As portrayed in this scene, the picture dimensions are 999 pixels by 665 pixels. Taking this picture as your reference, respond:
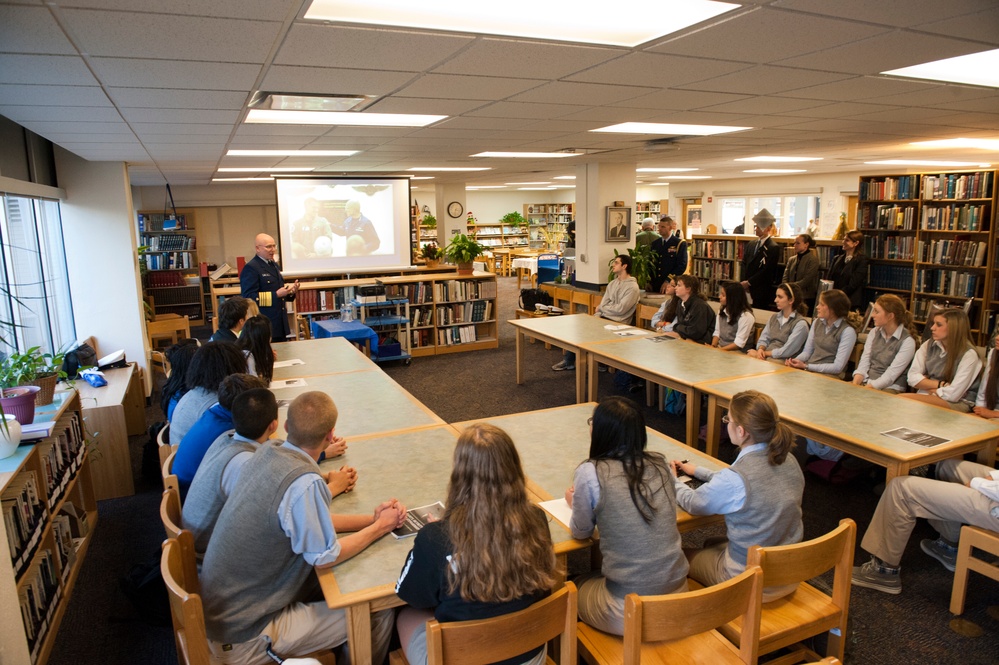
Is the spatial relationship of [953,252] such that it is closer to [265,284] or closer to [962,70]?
[962,70]

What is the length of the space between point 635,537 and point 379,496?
104 cm

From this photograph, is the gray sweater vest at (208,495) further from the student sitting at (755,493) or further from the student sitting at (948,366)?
the student sitting at (948,366)

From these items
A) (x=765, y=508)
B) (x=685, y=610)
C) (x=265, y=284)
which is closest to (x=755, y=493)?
(x=765, y=508)

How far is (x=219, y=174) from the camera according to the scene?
29.7 ft

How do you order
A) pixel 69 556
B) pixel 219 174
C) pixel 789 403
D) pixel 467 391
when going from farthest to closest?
pixel 219 174
pixel 467 391
pixel 789 403
pixel 69 556

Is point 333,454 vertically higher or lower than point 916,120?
lower

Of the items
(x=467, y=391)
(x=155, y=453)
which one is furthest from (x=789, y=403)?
(x=155, y=453)

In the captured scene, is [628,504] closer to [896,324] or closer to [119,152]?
[896,324]

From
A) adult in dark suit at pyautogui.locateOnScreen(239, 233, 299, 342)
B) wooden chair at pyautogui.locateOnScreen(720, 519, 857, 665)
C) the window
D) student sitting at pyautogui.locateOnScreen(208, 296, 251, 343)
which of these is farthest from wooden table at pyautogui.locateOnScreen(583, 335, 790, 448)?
the window

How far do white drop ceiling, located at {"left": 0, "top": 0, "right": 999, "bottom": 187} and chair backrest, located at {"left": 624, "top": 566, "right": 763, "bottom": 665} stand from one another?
1768 mm

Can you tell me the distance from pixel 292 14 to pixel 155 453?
3698 mm

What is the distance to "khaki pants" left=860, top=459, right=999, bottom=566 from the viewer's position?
2.87 metres

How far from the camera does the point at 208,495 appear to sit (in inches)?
93.8

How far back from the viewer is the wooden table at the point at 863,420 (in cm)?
299
